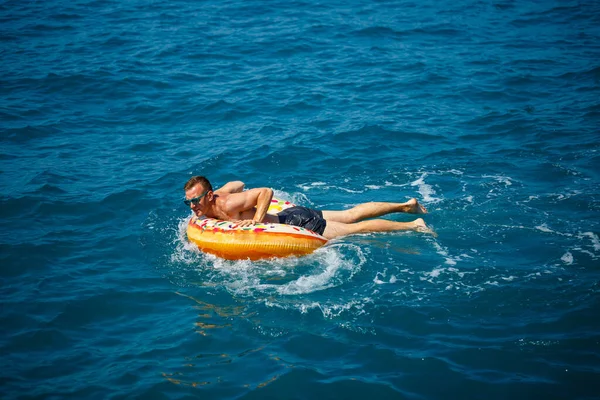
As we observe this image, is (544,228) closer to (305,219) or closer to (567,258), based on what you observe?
(567,258)

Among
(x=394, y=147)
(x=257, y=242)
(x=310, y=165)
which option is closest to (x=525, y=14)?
(x=394, y=147)

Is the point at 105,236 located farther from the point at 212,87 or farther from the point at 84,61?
the point at 84,61

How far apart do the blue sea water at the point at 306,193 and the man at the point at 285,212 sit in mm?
304

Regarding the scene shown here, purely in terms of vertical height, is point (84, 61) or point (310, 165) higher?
point (84, 61)

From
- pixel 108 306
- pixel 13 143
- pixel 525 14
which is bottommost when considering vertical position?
pixel 108 306

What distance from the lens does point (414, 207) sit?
9578mm

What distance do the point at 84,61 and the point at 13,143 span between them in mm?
4524

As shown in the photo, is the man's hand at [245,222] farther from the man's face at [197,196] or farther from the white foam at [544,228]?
the white foam at [544,228]

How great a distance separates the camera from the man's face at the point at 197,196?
8594 mm

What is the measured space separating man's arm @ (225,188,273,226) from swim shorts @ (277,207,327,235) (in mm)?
418

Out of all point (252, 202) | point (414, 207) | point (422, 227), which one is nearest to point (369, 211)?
point (414, 207)

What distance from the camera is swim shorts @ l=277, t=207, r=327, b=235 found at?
8.95 m

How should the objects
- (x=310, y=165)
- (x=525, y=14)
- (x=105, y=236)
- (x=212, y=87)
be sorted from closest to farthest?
(x=105, y=236), (x=310, y=165), (x=212, y=87), (x=525, y=14)

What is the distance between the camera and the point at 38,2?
20.4 m
